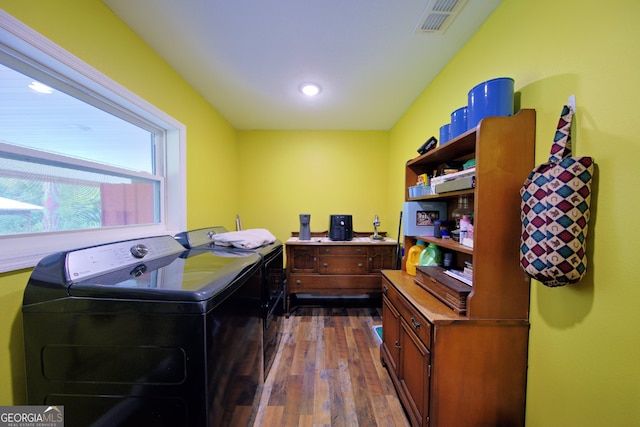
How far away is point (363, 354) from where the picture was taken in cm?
187

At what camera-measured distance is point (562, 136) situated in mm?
818

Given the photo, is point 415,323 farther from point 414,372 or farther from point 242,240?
point 242,240

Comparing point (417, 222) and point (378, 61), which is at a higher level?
point (378, 61)

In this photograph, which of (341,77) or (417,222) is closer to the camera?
(417,222)

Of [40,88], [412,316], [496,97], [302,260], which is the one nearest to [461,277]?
[412,316]

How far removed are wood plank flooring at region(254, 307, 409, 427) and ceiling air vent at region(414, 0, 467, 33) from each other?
2428mm

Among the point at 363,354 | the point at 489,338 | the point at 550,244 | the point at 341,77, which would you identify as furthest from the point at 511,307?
the point at 341,77

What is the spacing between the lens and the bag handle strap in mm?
812

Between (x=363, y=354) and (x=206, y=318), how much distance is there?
1.62 metres

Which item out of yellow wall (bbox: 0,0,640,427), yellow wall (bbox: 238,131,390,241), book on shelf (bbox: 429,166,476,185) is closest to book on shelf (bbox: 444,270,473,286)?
yellow wall (bbox: 0,0,640,427)

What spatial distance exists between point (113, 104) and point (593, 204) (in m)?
2.53

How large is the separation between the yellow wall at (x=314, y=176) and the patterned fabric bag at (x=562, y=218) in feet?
7.57

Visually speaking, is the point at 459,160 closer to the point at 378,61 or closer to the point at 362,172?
the point at 378,61

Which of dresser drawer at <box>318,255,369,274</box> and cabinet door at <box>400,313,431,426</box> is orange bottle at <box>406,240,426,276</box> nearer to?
cabinet door at <box>400,313,431,426</box>
